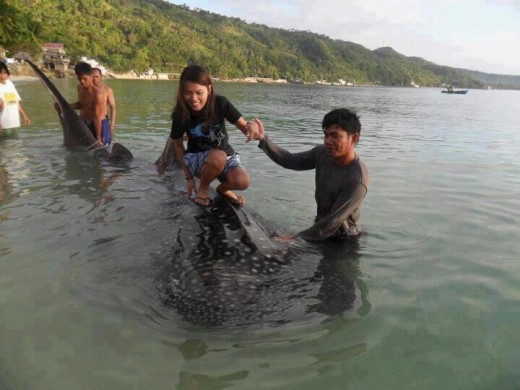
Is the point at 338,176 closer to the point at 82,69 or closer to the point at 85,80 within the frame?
the point at 82,69

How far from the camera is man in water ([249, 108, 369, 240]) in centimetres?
446

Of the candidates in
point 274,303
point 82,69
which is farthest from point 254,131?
point 82,69

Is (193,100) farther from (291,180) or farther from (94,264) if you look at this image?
(291,180)

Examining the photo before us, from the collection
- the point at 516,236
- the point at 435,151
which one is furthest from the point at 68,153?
the point at 435,151

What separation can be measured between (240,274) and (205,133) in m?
2.36

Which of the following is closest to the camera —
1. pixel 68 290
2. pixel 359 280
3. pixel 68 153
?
pixel 68 290

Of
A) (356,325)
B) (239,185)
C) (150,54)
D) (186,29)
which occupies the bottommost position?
(356,325)

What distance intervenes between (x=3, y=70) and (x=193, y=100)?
7627mm

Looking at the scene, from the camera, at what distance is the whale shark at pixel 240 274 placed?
3475mm

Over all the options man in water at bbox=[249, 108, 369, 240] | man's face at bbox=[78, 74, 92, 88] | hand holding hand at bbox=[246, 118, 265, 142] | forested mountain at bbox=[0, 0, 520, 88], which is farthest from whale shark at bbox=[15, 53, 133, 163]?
forested mountain at bbox=[0, 0, 520, 88]

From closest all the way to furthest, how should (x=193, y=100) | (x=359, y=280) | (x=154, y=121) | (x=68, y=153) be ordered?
(x=359, y=280)
(x=193, y=100)
(x=68, y=153)
(x=154, y=121)

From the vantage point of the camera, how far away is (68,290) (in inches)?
154

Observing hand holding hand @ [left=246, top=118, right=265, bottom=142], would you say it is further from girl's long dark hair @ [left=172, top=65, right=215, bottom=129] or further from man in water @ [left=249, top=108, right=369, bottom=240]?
girl's long dark hair @ [left=172, top=65, right=215, bottom=129]

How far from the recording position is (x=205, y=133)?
214 inches
